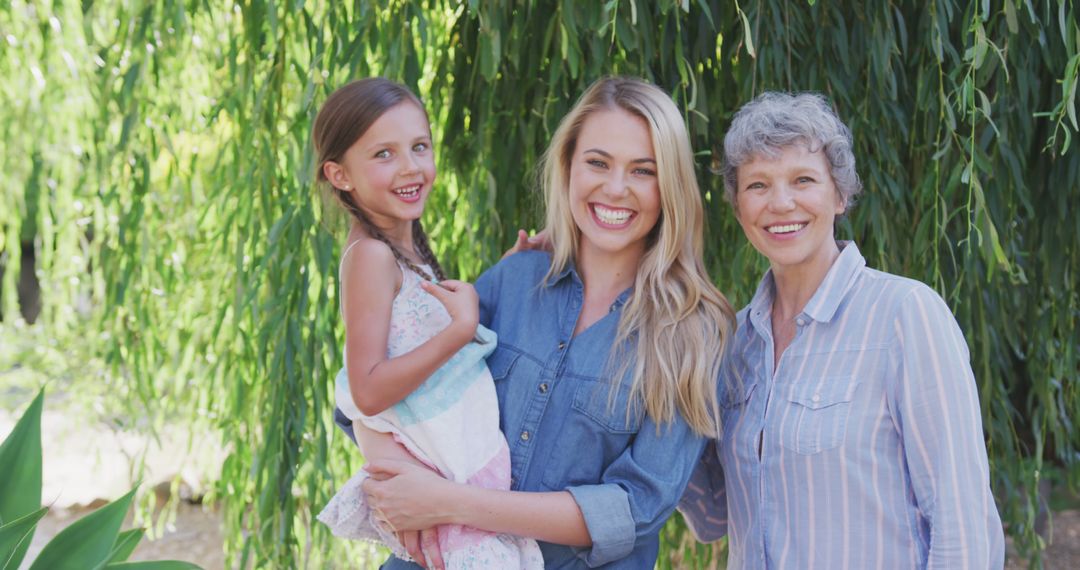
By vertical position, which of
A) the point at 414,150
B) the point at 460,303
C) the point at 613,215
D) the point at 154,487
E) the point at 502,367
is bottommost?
the point at 154,487

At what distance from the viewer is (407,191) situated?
176cm

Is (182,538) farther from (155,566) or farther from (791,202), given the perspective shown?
(791,202)

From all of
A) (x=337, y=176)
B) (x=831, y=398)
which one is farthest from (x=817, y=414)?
(x=337, y=176)

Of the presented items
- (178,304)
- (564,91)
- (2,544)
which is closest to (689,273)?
(564,91)

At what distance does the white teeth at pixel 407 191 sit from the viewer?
1.76 m

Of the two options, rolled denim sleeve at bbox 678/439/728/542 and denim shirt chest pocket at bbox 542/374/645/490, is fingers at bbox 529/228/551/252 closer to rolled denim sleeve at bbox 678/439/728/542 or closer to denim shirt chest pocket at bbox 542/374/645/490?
denim shirt chest pocket at bbox 542/374/645/490

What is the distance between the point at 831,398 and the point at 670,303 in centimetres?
27

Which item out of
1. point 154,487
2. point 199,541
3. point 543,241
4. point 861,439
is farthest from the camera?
point 199,541

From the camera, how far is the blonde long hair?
1.57 meters

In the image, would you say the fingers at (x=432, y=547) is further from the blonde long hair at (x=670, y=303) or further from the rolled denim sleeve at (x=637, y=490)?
the blonde long hair at (x=670, y=303)

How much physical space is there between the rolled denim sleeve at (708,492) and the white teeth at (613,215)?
398mm

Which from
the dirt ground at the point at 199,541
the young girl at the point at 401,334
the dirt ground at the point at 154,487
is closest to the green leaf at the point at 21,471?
the young girl at the point at 401,334

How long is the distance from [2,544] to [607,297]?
35.1 inches

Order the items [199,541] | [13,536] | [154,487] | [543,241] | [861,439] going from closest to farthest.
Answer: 1. [13,536]
2. [861,439]
3. [543,241]
4. [154,487]
5. [199,541]
